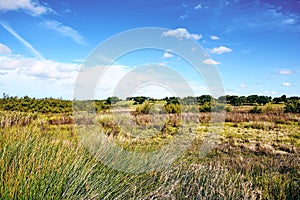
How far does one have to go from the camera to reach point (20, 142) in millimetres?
4516

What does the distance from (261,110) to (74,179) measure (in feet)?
66.1

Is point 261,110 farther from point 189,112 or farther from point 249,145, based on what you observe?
point 249,145

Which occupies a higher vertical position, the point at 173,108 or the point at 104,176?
the point at 173,108

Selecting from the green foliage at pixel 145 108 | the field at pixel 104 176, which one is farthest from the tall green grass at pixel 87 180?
the green foliage at pixel 145 108

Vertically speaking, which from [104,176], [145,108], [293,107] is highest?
[293,107]

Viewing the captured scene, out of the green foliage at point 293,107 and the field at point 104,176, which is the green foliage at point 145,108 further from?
the green foliage at point 293,107

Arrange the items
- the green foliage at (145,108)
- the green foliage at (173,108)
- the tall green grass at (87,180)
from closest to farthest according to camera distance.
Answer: the tall green grass at (87,180) → the green foliage at (173,108) → the green foliage at (145,108)

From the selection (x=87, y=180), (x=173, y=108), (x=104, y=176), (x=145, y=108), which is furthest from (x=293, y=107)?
(x=87, y=180)

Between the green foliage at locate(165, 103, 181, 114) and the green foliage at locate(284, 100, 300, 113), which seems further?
the green foliage at locate(284, 100, 300, 113)

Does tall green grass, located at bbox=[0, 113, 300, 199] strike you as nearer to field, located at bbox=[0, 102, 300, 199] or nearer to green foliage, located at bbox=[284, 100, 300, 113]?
field, located at bbox=[0, 102, 300, 199]

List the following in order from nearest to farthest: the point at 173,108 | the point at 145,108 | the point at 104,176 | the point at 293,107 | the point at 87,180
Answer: the point at 87,180 → the point at 104,176 → the point at 173,108 → the point at 145,108 → the point at 293,107

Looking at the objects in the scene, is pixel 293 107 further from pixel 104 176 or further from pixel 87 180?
pixel 87 180

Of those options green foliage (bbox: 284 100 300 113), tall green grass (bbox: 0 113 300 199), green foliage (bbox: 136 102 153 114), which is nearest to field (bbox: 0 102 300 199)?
tall green grass (bbox: 0 113 300 199)

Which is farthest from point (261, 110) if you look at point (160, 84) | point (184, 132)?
point (160, 84)
